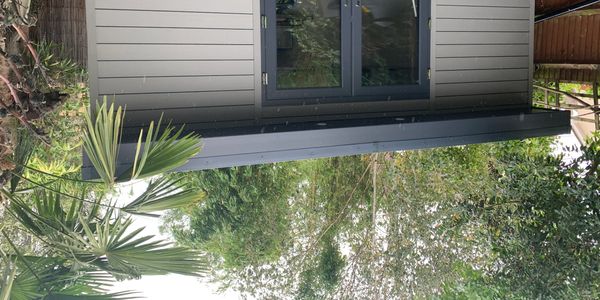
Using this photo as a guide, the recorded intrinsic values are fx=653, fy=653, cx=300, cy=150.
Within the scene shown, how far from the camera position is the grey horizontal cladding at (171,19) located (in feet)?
14.8

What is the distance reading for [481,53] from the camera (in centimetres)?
595

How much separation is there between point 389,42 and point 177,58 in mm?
1716

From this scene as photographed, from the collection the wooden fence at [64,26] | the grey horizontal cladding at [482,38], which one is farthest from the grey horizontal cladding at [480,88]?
the wooden fence at [64,26]

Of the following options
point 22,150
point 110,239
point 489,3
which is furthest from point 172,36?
point 489,3

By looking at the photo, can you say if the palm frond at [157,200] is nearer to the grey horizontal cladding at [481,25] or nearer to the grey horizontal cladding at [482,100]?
the grey horizontal cladding at [482,100]

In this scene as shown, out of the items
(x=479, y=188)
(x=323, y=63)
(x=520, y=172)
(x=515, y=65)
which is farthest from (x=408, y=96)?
(x=479, y=188)

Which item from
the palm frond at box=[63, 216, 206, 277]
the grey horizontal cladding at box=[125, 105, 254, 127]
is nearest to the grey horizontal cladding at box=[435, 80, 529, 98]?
the grey horizontal cladding at box=[125, 105, 254, 127]

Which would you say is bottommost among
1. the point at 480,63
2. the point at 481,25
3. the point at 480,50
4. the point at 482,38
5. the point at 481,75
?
the point at 481,75

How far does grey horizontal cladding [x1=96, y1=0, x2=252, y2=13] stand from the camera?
4516 millimetres

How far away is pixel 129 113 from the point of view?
4.65 m

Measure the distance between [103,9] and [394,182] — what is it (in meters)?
6.02

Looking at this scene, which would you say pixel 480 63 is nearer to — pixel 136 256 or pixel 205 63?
pixel 205 63

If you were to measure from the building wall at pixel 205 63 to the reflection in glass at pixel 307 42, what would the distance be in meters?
0.19

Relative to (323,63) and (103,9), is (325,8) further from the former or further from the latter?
(103,9)
